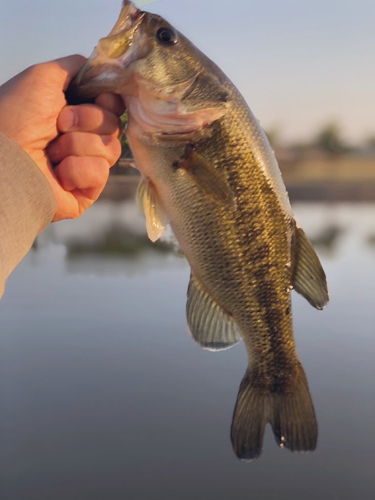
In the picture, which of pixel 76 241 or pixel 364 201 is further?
pixel 364 201

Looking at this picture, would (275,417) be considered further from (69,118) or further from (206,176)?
(69,118)

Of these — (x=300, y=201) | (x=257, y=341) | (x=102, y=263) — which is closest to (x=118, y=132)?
(x=257, y=341)

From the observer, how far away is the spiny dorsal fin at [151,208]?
163 centimetres

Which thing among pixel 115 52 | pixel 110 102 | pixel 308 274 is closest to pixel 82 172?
pixel 110 102

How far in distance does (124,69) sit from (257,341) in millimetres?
1009

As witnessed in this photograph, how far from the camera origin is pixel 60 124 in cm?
171

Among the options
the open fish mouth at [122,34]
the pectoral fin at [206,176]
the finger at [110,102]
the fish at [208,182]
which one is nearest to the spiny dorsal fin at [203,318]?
the fish at [208,182]

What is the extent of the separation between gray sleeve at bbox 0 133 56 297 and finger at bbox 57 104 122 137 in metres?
0.18

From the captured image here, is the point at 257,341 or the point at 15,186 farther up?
the point at 15,186

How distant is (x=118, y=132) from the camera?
1.77 meters

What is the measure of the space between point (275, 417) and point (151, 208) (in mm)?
866

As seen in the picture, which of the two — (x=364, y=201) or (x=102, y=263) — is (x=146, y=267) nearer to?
(x=102, y=263)

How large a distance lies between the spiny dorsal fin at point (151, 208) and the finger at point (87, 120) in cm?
22

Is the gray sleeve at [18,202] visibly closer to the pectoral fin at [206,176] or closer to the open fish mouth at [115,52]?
the open fish mouth at [115,52]
